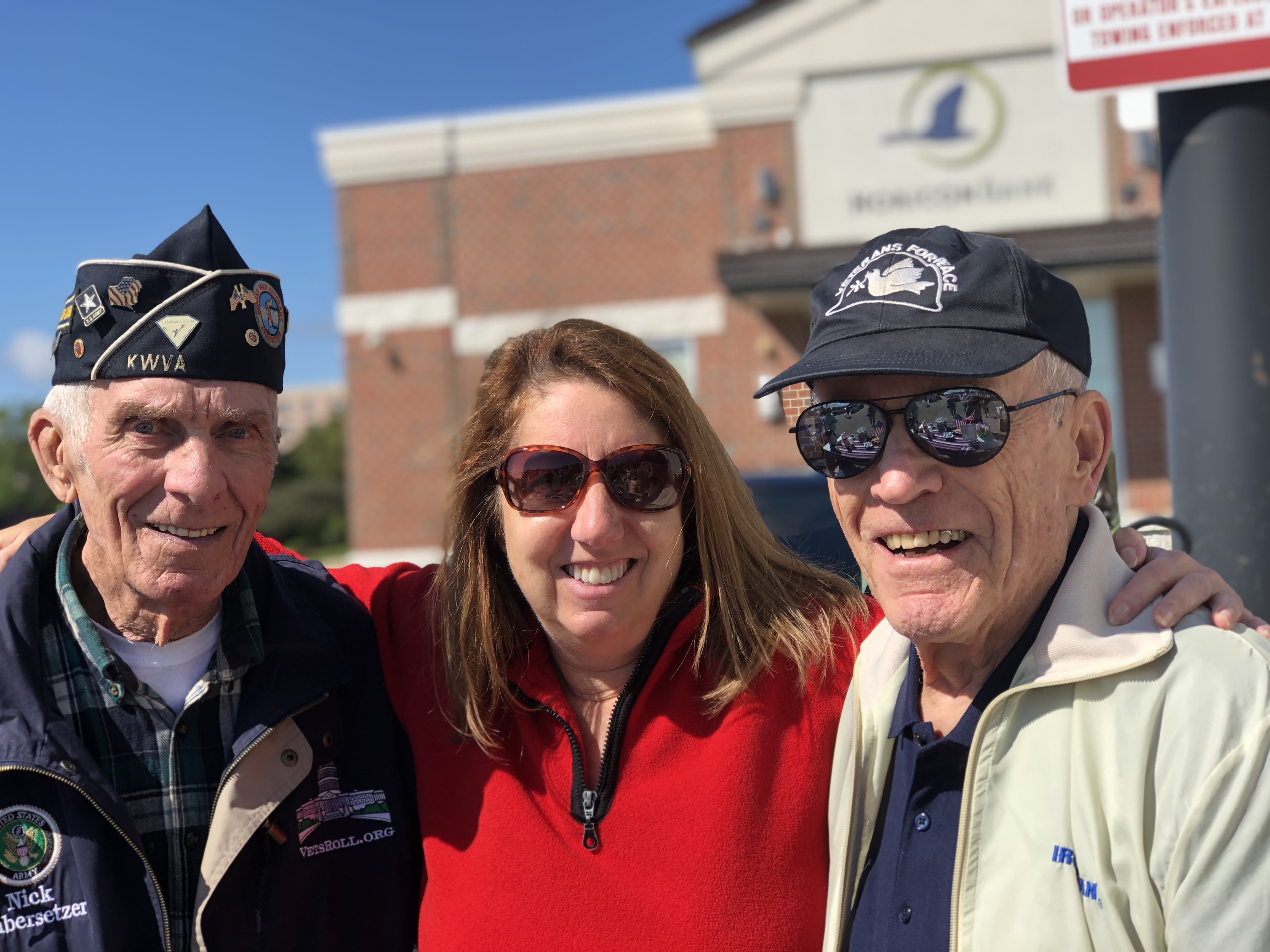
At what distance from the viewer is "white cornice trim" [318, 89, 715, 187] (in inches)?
648

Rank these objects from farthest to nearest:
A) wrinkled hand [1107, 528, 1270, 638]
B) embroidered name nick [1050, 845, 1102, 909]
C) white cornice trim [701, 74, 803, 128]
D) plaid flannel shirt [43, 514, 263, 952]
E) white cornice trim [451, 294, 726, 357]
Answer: white cornice trim [451, 294, 726, 357] → white cornice trim [701, 74, 803, 128] → plaid flannel shirt [43, 514, 263, 952] → wrinkled hand [1107, 528, 1270, 638] → embroidered name nick [1050, 845, 1102, 909]

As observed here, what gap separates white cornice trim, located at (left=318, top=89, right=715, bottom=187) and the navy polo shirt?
50.1 feet

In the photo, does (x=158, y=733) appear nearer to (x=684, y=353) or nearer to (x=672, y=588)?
(x=672, y=588)

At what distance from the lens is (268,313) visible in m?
2.50

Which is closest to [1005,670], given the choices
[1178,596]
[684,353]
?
[1178,596]

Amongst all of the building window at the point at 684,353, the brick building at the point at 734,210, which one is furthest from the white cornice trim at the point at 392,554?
the building window at the point at 684,353

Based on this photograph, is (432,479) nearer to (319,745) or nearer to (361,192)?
(361,192)

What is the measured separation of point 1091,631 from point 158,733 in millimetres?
1891

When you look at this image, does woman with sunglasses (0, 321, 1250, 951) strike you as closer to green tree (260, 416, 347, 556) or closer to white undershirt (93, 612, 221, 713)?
white undershirt (93, 612, 221, 713)

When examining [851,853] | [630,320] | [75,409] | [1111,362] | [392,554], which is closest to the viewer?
[851,853]

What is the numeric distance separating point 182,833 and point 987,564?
1.72 m

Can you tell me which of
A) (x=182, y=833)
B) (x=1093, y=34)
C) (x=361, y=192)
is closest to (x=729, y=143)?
(x=361, y=192)

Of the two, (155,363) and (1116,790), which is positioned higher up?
(155,363)

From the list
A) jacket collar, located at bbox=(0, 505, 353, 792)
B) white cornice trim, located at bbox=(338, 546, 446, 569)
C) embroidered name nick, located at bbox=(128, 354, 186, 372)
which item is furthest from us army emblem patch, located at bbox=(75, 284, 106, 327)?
white cornice trim, located at bbox=(338, 546, 446, 569)
